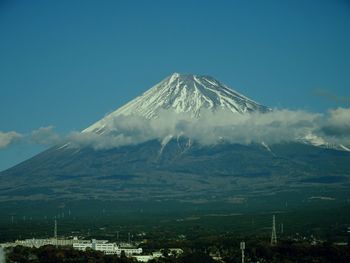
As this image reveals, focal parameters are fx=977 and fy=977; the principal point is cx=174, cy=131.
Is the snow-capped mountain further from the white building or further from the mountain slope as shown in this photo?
the white building

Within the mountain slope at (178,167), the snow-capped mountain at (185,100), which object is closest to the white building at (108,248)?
the mountain slope at (178,167)

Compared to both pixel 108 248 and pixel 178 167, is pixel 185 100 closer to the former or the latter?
pixel 178 167

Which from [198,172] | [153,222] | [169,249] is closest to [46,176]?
[198,172]

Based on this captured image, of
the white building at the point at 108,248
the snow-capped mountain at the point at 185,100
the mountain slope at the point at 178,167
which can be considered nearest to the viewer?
the white building at the point at 108,248

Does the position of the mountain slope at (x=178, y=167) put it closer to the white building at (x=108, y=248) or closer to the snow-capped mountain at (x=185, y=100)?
the snow-capped mountain at (x=185, y=100)

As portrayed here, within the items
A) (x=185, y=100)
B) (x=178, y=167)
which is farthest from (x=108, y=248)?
(x=185, y=100)

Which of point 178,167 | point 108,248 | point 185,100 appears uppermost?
point 185,100

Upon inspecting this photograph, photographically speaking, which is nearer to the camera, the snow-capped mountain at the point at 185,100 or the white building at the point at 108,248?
the white building at the point at 108,248

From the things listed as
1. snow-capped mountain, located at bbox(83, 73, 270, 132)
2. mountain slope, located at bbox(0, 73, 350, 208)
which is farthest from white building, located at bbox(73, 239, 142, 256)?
snow-capped mountain, located at bbox(83, 73, 270, 132)

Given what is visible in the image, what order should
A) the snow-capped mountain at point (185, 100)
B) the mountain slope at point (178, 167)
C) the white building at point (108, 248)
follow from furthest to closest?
the snow-capped mountain at point (185, 100) → the mountain slope at point (178, 167) → the white building at point (108, 248)
